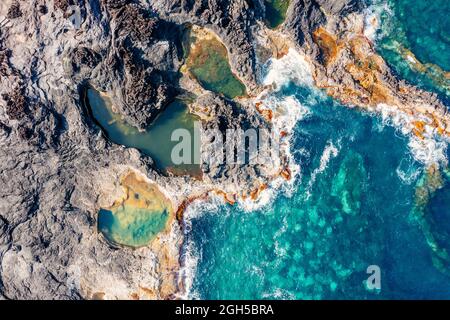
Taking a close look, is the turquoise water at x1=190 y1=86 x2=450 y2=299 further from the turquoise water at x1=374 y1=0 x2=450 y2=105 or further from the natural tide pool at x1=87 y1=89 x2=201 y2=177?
the turquoise water at x1=374 y1=0 x2=450 y2=105

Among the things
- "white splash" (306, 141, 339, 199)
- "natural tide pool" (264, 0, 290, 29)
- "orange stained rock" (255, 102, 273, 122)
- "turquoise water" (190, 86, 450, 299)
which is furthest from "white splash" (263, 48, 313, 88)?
"white splash" (306, 141, 339, 199)

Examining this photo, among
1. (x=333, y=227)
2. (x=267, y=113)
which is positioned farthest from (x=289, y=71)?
(x=333, y=227)

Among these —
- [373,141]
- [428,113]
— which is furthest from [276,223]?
[428,113]

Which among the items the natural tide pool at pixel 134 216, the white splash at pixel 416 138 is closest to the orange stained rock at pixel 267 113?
the white splash at pixel 416 138

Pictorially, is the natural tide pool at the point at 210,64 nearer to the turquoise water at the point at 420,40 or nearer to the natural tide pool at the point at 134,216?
the natural tide pool at the point at 134,216

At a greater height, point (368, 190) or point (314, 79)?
point (314, 79)

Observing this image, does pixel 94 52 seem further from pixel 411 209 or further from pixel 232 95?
pixel 411 209

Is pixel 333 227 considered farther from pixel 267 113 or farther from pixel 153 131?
pixel 153 131
